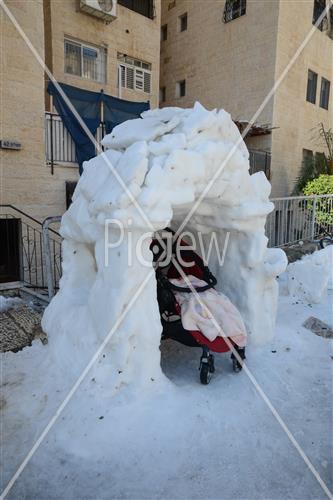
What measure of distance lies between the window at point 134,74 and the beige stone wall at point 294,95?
13.4 feet

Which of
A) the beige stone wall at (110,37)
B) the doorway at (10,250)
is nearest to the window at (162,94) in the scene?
the beige stone wall at (110,37)

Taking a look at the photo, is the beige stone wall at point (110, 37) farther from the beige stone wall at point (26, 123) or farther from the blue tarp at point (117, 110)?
the beige stone wall at point (26, 123)

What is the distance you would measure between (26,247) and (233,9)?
11.0 m

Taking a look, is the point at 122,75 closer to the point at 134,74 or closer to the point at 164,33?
the point at 134,74

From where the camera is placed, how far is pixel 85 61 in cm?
1012

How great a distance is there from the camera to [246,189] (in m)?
3.80

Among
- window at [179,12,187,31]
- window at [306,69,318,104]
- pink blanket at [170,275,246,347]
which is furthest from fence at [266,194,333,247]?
window at [179,12,187,31]

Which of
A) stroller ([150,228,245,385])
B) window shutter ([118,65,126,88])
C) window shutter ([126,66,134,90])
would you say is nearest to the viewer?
stroller ([150,228,245,385])

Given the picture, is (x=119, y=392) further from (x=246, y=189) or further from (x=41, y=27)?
(x=41, y=27)

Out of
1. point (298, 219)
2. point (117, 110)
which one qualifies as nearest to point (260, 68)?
point (117, 110)

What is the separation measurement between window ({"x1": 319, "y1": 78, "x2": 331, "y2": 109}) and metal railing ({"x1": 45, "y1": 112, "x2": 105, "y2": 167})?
35.1 feet

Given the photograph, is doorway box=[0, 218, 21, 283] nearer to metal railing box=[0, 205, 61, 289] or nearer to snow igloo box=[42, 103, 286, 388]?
metal railing box=[0, 205, 61, 289]

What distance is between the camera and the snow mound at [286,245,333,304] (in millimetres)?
5629

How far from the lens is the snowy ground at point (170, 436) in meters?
2.34
